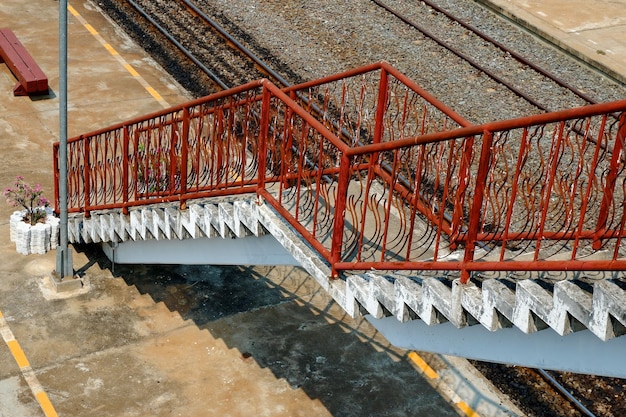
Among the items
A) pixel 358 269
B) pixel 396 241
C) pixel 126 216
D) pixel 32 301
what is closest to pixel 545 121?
pixel 358 269

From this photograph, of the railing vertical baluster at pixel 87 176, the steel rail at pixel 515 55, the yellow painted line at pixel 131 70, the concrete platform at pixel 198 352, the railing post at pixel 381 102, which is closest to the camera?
the railing post at pixel 381 102

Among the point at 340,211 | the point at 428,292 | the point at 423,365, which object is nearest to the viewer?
the point at 428,292

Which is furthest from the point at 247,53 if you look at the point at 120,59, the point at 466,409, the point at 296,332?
the point at 466,409

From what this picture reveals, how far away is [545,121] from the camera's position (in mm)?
5789

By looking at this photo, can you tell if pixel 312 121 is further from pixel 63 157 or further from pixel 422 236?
pixel 63 157

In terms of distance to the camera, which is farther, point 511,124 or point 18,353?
point 18,353

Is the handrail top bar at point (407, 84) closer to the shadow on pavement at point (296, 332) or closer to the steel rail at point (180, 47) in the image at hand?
the shadow on pavement at point (296, 332)

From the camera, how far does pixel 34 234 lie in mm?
12414

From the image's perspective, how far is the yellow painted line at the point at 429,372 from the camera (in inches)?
420

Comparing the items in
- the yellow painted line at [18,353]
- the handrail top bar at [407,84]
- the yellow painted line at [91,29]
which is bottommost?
the yellow painted line at [18,353]

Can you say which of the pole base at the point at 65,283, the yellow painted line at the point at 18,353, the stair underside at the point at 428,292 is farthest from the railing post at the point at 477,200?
the pole base at the point at 65,283

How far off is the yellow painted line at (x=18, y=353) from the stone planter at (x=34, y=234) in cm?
165

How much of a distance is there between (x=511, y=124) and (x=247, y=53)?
1256 centimetres

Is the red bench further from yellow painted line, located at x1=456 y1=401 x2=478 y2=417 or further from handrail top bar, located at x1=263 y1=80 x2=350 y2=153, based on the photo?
handrail top bar, located at x1=263 y1=80 x2=350 y2=153
